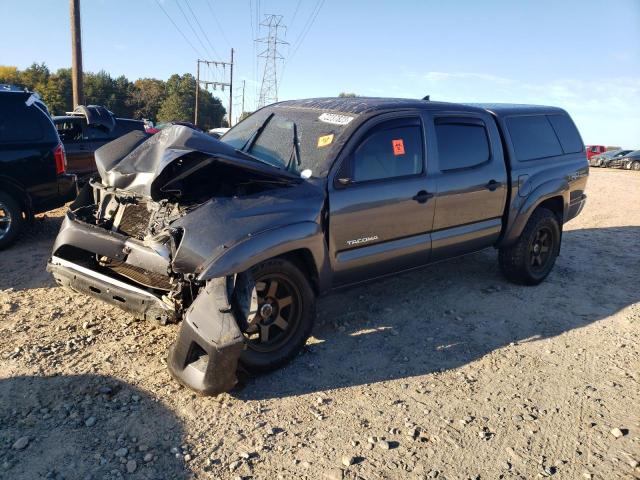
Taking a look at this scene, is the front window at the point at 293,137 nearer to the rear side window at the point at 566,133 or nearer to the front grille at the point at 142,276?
the front grille at the point at 142,276

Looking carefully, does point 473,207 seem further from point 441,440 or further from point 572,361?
point 441,440

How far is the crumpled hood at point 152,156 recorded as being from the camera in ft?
11.3

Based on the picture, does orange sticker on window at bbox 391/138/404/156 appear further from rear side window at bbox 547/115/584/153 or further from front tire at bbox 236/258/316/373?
rear side window at bbox 547/115/584/153

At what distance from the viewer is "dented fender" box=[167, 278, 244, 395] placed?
119 inches

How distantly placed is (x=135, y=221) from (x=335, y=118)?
186cm

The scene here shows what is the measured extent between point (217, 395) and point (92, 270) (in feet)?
5.01

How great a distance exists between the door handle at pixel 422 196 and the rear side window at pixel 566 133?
2638 mm

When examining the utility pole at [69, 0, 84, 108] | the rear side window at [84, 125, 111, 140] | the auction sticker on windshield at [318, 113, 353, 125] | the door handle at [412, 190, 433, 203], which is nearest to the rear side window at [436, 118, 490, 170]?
the door handle at [412, 190, 433, 203]

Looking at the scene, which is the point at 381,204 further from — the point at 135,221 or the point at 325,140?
the point at 135,221

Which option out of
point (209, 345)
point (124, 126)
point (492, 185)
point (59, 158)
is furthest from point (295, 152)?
point (124, 126)

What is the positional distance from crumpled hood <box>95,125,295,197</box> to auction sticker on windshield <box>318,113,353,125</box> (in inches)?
28.9

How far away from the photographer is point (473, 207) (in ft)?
16.2

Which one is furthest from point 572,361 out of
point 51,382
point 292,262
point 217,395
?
point 51,382

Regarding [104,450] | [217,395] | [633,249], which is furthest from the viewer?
[633,249]
